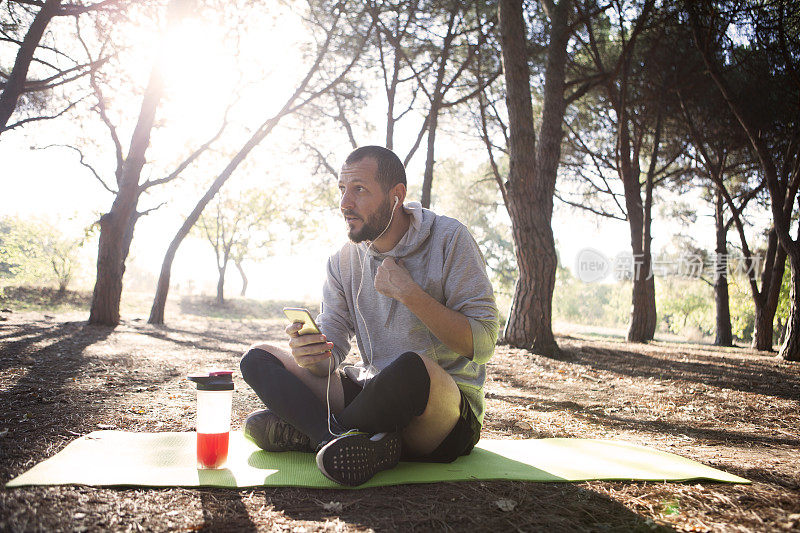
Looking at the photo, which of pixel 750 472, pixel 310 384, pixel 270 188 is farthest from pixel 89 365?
pixel 270 188

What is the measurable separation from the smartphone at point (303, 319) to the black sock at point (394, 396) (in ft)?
1.16

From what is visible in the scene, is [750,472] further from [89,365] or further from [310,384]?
[89,365]

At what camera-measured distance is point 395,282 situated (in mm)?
2139

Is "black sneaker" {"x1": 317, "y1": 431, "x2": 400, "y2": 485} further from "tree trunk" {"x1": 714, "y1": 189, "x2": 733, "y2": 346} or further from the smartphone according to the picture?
"tree trunk" {"x1": 714, "y1": 189, "x2": 733, "y2": 346}

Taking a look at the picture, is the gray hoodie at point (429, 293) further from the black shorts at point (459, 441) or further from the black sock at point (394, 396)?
the black sock at point (394, 396)

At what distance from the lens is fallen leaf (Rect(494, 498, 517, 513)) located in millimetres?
1785

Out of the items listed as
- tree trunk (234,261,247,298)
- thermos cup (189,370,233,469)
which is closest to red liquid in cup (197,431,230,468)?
thermos cup (189,370,233,469)

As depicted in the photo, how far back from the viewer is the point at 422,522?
1678mm

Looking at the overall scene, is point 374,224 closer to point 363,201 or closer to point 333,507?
point 363,201

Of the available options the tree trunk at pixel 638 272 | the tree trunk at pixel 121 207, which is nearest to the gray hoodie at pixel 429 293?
the tree trunk at pixel 121 207

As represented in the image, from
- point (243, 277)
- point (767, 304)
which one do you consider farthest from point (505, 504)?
point (243, 277)

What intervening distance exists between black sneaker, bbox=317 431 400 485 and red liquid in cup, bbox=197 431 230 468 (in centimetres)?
48

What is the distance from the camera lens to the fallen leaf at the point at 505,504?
1.79 metres

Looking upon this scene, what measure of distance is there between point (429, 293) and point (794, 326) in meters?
8.77
